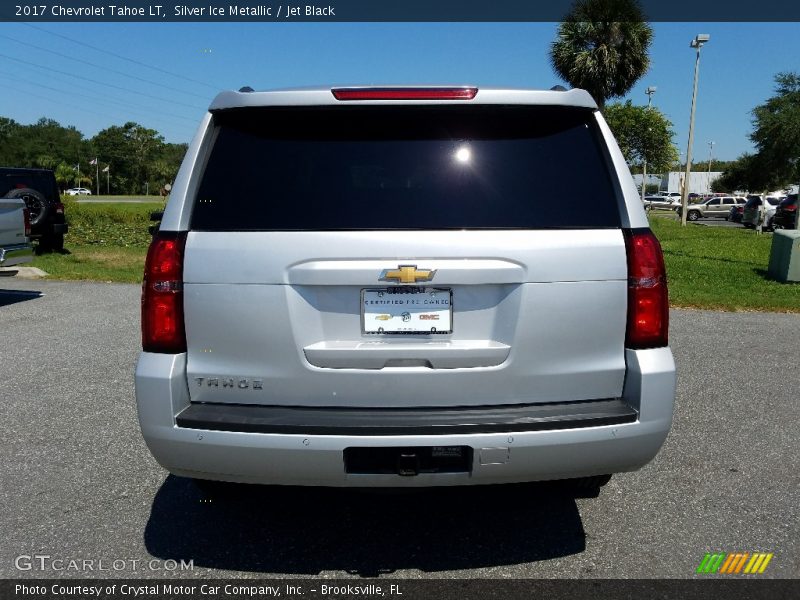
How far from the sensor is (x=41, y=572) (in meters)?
3.02

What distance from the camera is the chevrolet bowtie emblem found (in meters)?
2.65

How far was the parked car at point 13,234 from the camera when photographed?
30.9 feet

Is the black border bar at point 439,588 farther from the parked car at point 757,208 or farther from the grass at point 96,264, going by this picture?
the parked car at point 757,208

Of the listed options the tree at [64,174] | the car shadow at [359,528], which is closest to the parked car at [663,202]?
the car shadow at [359,528]

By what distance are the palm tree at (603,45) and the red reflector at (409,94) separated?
3388 centimetres

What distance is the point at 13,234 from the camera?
31.7ft

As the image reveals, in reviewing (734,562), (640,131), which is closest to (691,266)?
(734,562)

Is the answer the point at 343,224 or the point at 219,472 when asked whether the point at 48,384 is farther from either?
the point at 343,224

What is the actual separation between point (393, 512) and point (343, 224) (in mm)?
1622

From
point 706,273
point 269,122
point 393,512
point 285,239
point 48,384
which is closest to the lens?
point 285,239

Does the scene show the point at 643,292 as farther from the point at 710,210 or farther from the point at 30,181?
the point at 710,210

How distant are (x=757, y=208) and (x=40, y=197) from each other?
106 feet

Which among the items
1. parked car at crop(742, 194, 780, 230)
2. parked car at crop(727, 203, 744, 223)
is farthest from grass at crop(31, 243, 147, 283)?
parked car at crop(727, 203, 744, 223)

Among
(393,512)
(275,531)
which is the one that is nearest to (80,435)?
(275,531)
